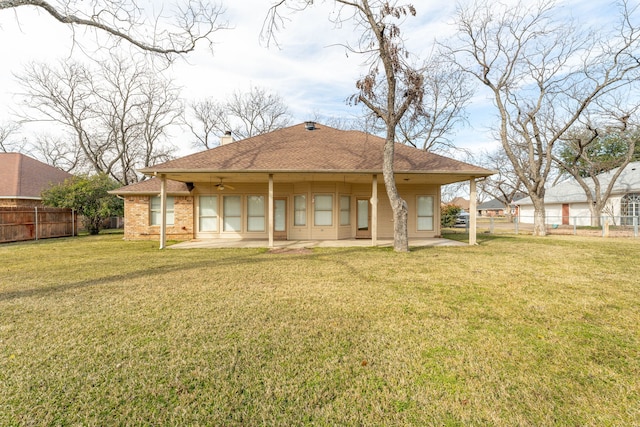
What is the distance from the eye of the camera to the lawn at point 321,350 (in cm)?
208

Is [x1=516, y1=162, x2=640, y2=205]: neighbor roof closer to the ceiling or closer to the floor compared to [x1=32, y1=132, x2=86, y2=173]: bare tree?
closer to the floor

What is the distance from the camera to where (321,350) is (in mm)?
2924

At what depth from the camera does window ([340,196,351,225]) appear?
13180mm

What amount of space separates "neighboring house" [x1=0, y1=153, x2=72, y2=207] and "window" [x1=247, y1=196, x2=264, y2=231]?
12.2 metres

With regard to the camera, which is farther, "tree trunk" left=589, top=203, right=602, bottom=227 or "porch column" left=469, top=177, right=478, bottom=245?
"tree trunk" left=589, top=203, right=602, bottom=227

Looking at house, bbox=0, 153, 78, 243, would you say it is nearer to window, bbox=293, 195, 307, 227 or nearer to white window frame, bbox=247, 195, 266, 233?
white window frame, bbox=247, 195, 266, 233

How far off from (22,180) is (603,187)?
4224 cm

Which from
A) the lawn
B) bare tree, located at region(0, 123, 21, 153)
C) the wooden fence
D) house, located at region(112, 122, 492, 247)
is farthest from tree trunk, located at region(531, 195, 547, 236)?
bare tree, located at region(0, 123, 21, 153)

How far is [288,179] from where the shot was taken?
1230 centimetres

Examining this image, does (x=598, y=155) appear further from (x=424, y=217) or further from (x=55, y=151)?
(x=55, y=151)

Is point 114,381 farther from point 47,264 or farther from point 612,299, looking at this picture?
point 47,264

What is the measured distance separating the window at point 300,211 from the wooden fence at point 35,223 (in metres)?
12.8

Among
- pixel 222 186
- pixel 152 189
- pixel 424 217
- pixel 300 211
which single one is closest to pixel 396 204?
pixel 300 211

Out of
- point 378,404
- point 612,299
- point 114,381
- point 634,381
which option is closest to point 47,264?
point 114,381
